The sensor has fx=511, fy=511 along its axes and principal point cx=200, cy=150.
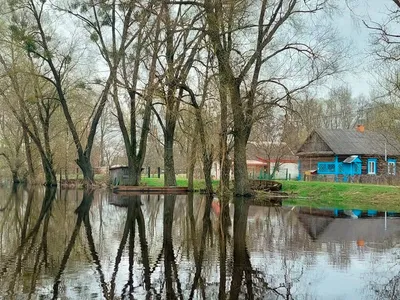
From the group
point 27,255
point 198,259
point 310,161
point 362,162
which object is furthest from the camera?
point 310,161

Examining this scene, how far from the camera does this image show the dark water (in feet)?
21.0

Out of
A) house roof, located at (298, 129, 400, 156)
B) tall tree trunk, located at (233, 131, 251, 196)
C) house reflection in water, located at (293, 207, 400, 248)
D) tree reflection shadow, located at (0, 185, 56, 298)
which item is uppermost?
house roof, located at (298, 129, 400, 156)

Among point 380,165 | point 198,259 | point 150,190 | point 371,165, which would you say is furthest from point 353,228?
point 380,165

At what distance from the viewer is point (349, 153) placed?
46344 mm

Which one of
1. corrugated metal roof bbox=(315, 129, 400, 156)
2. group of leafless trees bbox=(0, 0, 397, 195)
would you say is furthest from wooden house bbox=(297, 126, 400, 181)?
group of leafless trees bbox=(0, 0, 397, 195)

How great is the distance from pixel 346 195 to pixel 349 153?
64.9 ft

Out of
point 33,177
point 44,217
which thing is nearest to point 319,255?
point 44,217

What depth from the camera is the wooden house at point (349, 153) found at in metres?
46.8

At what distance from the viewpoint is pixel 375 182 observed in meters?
35.4

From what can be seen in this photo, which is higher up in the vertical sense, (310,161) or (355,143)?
(355,143)

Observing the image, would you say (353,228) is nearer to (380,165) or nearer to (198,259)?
(198,259)

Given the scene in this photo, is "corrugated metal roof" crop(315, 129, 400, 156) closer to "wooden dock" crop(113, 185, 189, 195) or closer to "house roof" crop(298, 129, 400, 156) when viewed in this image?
"house roof" crop(298, 129, 400, 156)

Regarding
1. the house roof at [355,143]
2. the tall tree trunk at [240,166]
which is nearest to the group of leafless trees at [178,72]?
the tall tree trunk at [240,166]

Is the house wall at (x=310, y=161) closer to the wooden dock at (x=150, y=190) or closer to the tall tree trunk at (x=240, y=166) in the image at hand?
the wooden dock at (x=150, y=190)
